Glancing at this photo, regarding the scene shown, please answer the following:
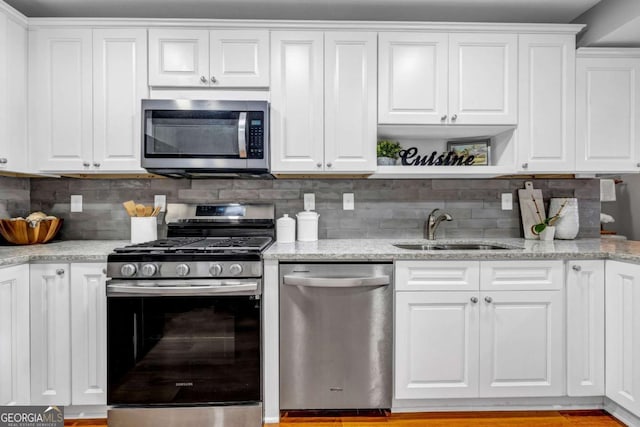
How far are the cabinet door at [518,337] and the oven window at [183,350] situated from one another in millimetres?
1240

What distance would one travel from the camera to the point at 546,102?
240 cm

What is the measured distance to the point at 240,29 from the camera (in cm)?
231

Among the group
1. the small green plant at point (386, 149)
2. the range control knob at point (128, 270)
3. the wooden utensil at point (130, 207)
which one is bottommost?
the range control knob at point (128, 270)

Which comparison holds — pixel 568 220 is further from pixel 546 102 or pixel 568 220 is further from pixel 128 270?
pixel 128 270

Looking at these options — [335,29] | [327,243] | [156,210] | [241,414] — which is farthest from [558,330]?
[156,210]

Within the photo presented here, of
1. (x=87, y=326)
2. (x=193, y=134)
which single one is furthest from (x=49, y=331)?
(x=193, y=134)

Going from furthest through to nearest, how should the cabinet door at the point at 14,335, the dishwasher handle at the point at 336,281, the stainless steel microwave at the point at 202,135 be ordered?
the stainless steel microwave at the point at 202,135 < the dishwasher handle at the point at 336,281 < the cabinet door at the point at 14,335

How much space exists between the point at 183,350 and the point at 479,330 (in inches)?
61.8

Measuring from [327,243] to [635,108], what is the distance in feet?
7.09

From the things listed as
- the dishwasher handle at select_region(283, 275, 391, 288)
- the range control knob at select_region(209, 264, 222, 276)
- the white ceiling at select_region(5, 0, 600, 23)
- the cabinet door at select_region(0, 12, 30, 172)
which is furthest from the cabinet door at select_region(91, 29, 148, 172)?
the dishwasher handle at select_region(283, 275, 391, 288)

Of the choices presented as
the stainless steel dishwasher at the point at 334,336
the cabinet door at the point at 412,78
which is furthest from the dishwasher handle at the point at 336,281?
the cabinet door at the point at 412,78

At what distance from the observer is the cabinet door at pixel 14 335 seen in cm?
184

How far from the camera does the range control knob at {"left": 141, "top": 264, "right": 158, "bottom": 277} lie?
6.22 ft

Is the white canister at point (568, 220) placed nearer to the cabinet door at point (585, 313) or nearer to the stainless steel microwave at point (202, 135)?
the cabinet door at point (585, 313)
